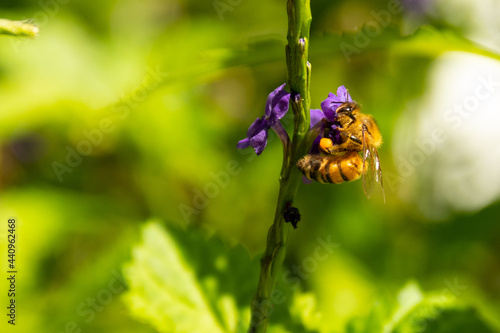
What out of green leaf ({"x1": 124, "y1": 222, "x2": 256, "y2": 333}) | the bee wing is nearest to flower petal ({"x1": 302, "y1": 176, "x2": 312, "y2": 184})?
the bee wing

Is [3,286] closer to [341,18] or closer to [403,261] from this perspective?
[403,261]

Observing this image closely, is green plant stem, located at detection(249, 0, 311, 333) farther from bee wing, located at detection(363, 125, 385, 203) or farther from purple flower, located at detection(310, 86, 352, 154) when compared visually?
bee wing, located at detection(363, 125, 385, 203)

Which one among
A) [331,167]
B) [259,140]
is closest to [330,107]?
[331,167]

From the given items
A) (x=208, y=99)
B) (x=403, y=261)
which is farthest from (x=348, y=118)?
(x=208, y=99)

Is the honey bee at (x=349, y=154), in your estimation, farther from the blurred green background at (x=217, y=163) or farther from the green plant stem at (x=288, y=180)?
the blurred green background at (x=217, y=163)

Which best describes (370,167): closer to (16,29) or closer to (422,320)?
(422,320)

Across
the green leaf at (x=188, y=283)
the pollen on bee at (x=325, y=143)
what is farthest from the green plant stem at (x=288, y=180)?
the green leaf at (x=188, y=283)
